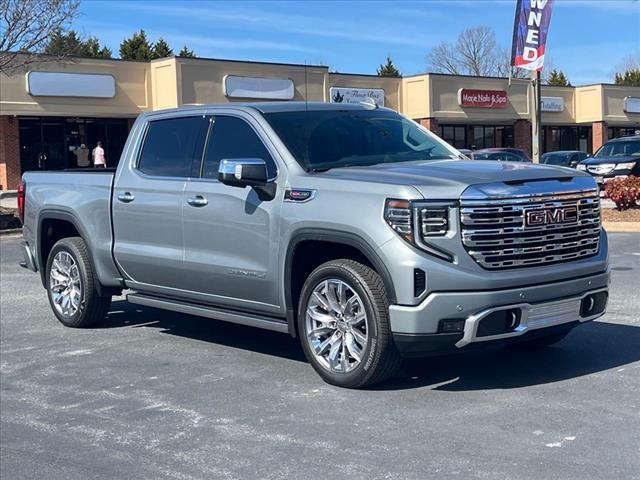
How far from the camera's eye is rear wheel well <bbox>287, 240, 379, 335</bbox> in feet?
20.5

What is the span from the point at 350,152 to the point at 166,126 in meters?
1.85

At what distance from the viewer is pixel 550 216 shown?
5.84 meters

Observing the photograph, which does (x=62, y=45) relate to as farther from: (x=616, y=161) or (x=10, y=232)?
(x=616, y=161)

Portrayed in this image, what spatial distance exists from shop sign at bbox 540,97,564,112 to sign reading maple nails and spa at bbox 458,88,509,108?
3449 mm

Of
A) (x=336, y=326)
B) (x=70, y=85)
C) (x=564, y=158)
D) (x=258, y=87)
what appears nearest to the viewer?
(x=336, y=326)

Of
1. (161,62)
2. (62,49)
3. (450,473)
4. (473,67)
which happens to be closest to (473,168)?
(450,473)

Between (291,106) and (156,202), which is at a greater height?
(291,106)

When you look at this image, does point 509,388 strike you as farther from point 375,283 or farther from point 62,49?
point 62,49

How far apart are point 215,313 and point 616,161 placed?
20.2 m

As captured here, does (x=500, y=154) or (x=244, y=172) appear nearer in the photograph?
(x=244, y=172)

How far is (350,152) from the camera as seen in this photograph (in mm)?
6828

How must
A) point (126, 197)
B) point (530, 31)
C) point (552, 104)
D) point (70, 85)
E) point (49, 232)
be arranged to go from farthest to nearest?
point (552, 104), point (70, 85), point (530, 31), point (49, 232), point (126, 197)

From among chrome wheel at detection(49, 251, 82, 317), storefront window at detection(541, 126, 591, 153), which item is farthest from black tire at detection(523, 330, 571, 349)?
storefront window at detection(541, 126, 591, 153)

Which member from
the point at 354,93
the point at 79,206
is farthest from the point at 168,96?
the point at 79,206
